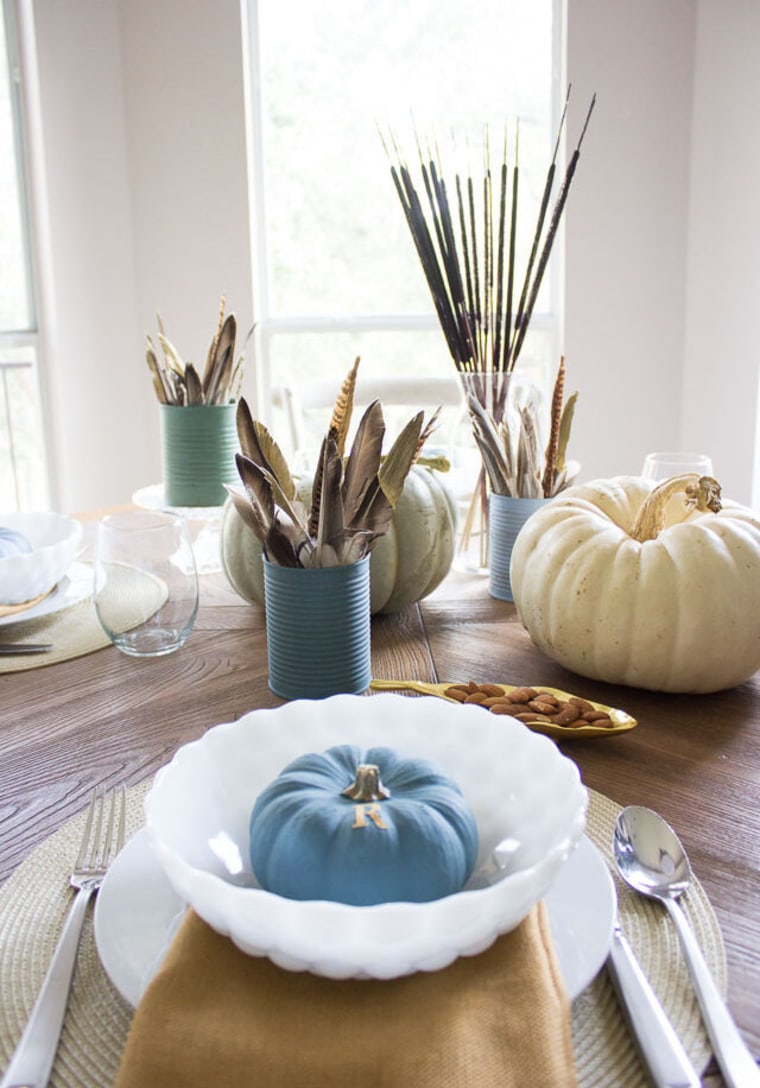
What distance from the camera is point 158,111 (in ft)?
10.5

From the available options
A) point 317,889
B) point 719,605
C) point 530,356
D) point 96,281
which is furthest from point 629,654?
point 96,281

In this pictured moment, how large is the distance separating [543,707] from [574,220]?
261 centimetres

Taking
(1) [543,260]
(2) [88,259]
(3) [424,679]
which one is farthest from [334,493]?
(2) [88,259]

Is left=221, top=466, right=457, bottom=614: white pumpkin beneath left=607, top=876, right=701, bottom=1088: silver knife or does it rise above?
above

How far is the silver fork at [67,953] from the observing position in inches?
15.7

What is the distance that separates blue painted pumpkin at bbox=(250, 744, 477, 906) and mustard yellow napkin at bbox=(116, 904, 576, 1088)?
0.04 meters

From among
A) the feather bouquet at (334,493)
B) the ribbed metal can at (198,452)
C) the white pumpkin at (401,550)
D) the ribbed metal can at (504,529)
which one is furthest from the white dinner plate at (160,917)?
the ribbed metal can at (198,452)

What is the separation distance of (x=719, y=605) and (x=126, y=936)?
58 cm

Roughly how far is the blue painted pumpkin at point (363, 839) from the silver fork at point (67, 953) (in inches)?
4.2

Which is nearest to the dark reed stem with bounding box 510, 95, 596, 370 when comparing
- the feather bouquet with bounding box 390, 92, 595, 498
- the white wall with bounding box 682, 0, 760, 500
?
the feather bouquet with bounding box 390, 92, 595, 498

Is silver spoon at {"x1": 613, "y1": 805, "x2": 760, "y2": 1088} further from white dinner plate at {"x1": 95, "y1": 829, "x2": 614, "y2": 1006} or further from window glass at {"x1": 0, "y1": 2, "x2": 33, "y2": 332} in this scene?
window glass at {"x1": 0, "y1": 2, "x2": 33, "y2": 332}

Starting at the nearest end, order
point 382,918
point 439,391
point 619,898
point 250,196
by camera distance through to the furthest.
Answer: point 382,918
point 619,898
point 439,391
point 250,196

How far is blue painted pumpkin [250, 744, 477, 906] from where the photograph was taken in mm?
432

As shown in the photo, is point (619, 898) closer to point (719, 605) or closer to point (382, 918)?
point (382, 918)
